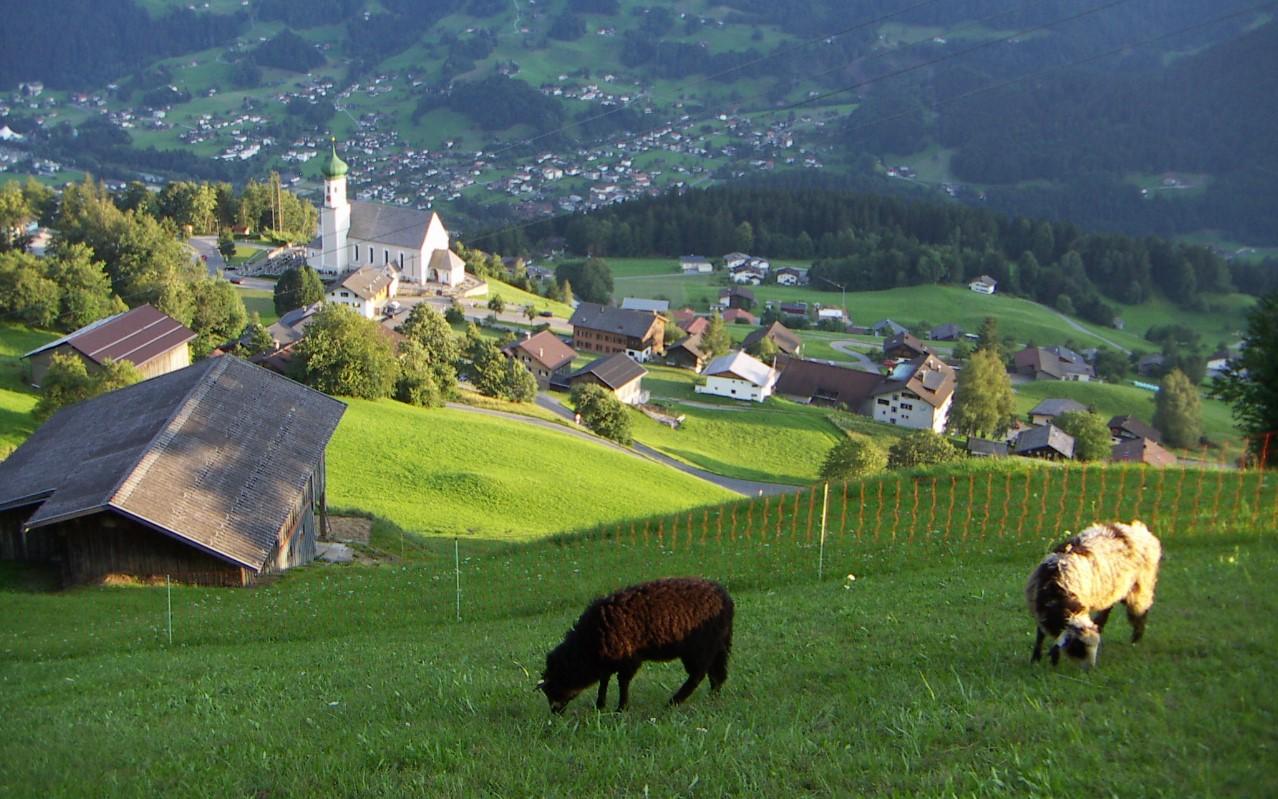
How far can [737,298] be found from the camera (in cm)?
13875

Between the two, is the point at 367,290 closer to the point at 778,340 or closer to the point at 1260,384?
the point at 778,340

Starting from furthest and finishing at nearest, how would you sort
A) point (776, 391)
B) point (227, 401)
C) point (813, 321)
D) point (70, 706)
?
point (813, 321)
point (776, 391)
point (227, 401)
point (70, 706)

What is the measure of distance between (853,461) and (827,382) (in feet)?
153

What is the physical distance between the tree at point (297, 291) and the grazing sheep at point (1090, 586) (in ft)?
260

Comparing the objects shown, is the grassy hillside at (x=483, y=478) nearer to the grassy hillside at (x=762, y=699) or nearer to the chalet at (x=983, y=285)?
the grassy hillside at (x=762, y=699)

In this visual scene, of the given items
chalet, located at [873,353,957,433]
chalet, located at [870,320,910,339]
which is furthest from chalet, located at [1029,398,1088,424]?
chalet, located at [870,320,910,339]

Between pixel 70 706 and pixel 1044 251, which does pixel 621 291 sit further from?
pixel 70 706

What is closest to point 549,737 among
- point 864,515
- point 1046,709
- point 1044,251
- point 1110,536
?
point 1046,709

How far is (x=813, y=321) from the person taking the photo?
13038 centimetres

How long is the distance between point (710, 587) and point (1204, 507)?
12329 millimetres

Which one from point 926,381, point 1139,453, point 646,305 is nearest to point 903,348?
point 926,381

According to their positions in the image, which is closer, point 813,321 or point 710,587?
point 710,587

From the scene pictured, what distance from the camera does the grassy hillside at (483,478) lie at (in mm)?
Result: 35469

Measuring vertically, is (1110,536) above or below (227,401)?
above
